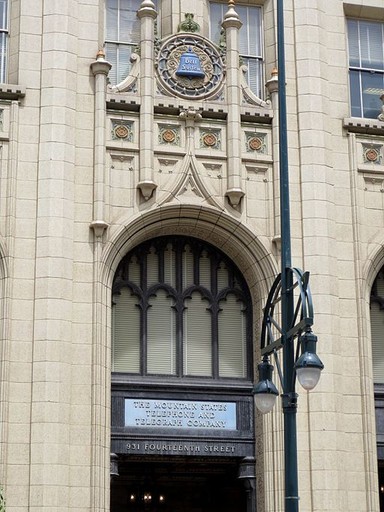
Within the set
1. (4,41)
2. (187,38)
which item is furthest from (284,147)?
(4,41)

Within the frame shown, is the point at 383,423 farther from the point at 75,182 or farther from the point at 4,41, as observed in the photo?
Result: the point at 4,41

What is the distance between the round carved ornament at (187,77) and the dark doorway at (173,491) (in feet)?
33.5

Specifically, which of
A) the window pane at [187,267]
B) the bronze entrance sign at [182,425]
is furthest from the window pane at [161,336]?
the bronze entrance sign at [182,425]

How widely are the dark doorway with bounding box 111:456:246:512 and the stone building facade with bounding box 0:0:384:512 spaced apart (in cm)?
315

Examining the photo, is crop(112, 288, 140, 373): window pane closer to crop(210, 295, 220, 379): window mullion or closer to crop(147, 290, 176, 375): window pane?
crop(147, 290, 176, 375): window pane

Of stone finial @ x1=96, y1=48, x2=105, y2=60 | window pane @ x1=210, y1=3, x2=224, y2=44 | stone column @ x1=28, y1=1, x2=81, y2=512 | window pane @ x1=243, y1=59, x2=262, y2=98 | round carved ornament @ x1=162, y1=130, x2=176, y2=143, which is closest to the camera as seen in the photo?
stone column @ x1=28, y1=1, x2=81, y2=512

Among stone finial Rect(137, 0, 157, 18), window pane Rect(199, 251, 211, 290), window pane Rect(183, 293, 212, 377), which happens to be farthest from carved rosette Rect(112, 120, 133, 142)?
window pane Rect(183, 293, 212, 377)

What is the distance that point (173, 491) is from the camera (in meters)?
30.2

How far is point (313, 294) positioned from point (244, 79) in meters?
5.62

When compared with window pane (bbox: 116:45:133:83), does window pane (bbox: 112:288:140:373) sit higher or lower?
lower

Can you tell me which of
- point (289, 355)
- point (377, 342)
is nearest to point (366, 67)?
point (377, 342)

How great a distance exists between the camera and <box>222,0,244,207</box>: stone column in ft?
77.7

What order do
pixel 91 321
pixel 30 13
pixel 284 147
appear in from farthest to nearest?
pixel 30 13 < pixel 91 321 < pixel 284 147

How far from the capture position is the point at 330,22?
25750mm
